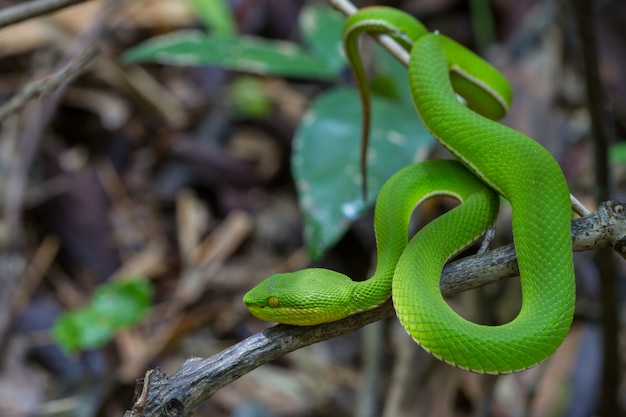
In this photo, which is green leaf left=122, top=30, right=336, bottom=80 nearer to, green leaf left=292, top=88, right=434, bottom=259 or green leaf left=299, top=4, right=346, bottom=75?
green leaf left=299, top=4, right=346, bottom=75

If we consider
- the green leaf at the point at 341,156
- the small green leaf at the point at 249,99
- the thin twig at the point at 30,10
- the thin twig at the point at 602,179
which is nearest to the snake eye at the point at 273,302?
the green leaf at the point at 341,156

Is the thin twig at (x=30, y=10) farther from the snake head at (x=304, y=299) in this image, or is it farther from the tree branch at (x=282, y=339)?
the tree branch at (x=282, y=339)

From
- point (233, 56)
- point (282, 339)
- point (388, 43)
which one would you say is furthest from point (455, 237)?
point (233, 56)

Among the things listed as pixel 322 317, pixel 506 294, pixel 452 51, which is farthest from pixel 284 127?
pixel 322 317

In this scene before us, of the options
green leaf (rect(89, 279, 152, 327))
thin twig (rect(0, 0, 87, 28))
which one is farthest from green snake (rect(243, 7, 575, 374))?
green leaf (rect(89, 279, 152, 327))

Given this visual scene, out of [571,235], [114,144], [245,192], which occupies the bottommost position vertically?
[245,192]

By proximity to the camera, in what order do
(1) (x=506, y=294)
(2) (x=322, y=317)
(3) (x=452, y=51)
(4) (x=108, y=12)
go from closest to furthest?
(2) (x=322, y=317) < (3) (x=452, y=51) < (1) (x=506, y=294) < (4) (x=108, y=12)

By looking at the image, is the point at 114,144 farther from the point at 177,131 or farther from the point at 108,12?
the point at 108,12

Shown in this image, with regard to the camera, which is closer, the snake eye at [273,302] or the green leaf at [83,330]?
the snake eye at [273,302]
